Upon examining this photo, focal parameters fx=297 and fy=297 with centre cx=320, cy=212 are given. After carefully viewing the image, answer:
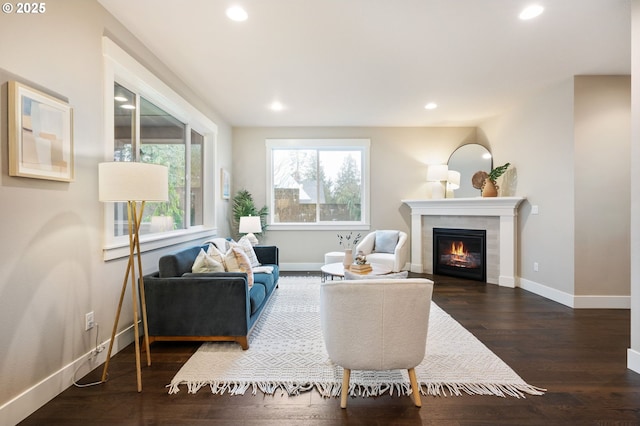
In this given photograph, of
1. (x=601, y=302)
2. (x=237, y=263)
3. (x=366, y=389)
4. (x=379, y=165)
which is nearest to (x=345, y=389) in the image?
(x=366, y=389)

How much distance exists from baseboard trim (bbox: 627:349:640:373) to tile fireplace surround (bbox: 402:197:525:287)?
238 cm

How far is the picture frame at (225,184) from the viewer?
Answer: 5.07m

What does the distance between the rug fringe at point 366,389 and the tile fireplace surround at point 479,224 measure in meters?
3.05

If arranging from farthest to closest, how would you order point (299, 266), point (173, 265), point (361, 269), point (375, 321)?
point (299, 266) → point (361, 269) → point (173, 265) → point (375, 321)

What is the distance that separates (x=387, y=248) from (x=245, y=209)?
8.63 ft

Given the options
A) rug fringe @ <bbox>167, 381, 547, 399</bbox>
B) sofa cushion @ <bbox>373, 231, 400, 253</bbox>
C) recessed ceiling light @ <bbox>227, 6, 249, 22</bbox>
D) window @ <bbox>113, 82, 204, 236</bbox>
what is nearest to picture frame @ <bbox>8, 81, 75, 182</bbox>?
window @ <bbox>113, 82, 204, 236</bbox>

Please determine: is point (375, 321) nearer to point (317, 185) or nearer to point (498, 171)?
point (498, 171)

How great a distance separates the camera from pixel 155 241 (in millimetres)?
3104

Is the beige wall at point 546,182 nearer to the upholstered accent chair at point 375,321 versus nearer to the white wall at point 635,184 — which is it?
the white wall at point 635,184

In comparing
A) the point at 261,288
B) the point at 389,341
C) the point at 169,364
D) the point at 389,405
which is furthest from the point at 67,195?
the point at 389,405

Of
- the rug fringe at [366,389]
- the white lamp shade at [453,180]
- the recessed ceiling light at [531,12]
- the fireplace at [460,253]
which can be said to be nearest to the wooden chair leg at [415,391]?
the rug fringe at [366,389]

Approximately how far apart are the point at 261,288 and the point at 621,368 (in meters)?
3.03

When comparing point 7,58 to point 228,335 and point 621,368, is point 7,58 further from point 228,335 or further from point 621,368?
point 621,368

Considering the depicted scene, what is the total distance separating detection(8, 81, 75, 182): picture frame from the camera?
1.64 metres
